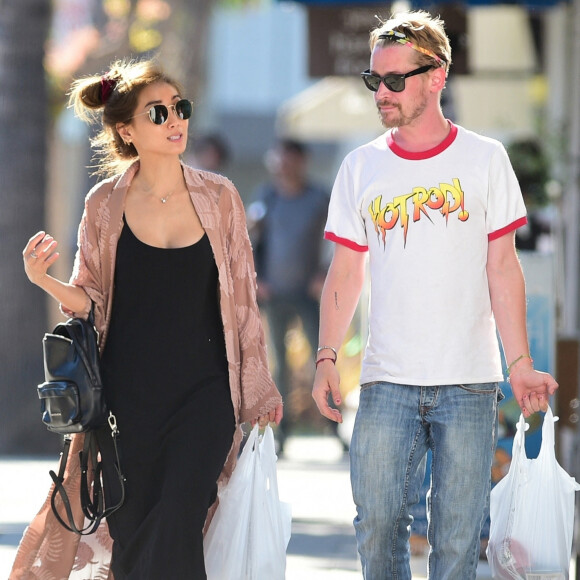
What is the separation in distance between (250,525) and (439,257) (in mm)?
1107

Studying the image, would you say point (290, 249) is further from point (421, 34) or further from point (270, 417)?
point (421, 34)

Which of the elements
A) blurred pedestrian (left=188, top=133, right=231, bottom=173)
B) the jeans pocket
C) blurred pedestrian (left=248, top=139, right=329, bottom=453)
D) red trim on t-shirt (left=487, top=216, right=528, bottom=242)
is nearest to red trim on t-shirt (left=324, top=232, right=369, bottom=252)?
red trim on t-shirt (left=487, top=216, right=528, bottom=242)

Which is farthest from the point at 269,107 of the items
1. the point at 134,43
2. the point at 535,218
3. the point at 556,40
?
the point at 535,218

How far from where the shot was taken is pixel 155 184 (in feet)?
16.6

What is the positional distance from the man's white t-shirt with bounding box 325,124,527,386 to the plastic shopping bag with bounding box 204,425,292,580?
54 centimetres

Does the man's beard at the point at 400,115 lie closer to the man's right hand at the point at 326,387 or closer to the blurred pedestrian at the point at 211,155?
the man's right hand at the point at 326,387

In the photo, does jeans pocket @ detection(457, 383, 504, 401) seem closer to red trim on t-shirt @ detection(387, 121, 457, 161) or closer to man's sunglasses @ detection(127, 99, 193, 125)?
red trim on t-shirt @ detection(387, 121, 457, 161)

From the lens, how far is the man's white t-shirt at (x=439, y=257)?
4.55m

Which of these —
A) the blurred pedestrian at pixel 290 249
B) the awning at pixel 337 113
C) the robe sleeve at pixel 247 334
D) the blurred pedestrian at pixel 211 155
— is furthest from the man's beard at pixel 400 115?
the awning at pixel 337 113

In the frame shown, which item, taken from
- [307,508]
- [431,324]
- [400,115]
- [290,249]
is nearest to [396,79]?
[400,115]

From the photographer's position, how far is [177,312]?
4859mm


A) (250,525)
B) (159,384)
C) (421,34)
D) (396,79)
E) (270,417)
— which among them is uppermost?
(421,34)

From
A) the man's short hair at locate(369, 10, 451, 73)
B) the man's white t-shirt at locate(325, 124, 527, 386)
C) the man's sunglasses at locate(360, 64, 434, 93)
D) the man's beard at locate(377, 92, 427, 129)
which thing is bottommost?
the man's white t-shirt at locate(325, 124, 527, 386)

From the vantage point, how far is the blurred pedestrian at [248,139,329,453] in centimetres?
1034
